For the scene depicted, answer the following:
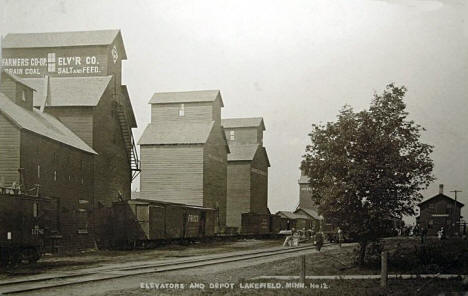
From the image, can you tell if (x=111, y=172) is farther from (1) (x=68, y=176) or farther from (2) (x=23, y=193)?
(2) (x=23, y=193)

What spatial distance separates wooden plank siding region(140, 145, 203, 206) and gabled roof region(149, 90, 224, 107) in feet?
12.1

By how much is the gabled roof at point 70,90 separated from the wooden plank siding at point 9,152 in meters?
1.27

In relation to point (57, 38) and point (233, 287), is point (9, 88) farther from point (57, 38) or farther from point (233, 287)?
point (233, 287)

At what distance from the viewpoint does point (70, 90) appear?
17.2 m

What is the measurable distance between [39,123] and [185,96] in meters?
5.64

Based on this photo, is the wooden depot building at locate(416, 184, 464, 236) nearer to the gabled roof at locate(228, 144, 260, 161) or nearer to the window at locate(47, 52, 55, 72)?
the window at locate(47, 52, 55, 72)

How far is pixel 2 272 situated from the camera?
42.7ft

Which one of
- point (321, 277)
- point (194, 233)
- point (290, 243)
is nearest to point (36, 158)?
point (321, 277)

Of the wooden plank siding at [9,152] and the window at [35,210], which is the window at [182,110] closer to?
the wooden plank siding at [9,152]

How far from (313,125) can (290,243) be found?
16363 mm

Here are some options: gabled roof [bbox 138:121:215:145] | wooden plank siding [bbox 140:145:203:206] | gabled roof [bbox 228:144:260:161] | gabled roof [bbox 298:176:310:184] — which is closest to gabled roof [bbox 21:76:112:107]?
gabled roof [bbox 138:121:215:145]

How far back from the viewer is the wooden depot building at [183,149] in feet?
46.0

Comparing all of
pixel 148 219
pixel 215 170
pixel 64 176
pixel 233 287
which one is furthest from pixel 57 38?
pixel 148 219

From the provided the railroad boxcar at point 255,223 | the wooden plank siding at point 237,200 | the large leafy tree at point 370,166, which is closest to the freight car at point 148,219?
the wooden plank siding at point 237,200
